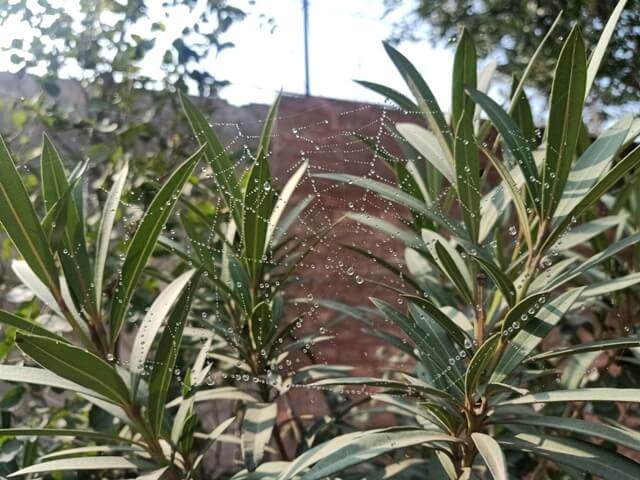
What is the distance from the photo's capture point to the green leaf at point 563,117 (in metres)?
0.69

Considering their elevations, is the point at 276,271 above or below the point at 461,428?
above

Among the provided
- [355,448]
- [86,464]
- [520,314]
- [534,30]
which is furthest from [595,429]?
[534,30]

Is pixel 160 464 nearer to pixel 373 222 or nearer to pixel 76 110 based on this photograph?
pixel 373 222

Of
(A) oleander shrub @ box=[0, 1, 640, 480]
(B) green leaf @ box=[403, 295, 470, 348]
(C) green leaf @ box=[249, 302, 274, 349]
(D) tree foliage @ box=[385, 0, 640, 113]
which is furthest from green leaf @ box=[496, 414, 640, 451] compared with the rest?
(D) tree foliage @ box=[385, 0, 640, 113]

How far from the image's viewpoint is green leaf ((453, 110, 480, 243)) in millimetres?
792

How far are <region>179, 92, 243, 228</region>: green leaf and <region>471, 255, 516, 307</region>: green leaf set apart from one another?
36cm

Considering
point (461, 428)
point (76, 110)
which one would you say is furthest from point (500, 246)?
point (76, 110)

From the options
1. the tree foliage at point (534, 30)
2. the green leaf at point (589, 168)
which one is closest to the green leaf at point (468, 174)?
the green leaf at point (589, 168)

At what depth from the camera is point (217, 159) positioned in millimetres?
911

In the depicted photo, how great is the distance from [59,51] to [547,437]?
4.34 feet

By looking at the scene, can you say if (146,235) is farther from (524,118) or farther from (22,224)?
(524,118)

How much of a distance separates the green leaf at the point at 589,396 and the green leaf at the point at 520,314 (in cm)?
8

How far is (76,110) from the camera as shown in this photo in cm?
175

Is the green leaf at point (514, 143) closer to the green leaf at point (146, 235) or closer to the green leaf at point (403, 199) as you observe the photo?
the green leaf at point (403, 199)
